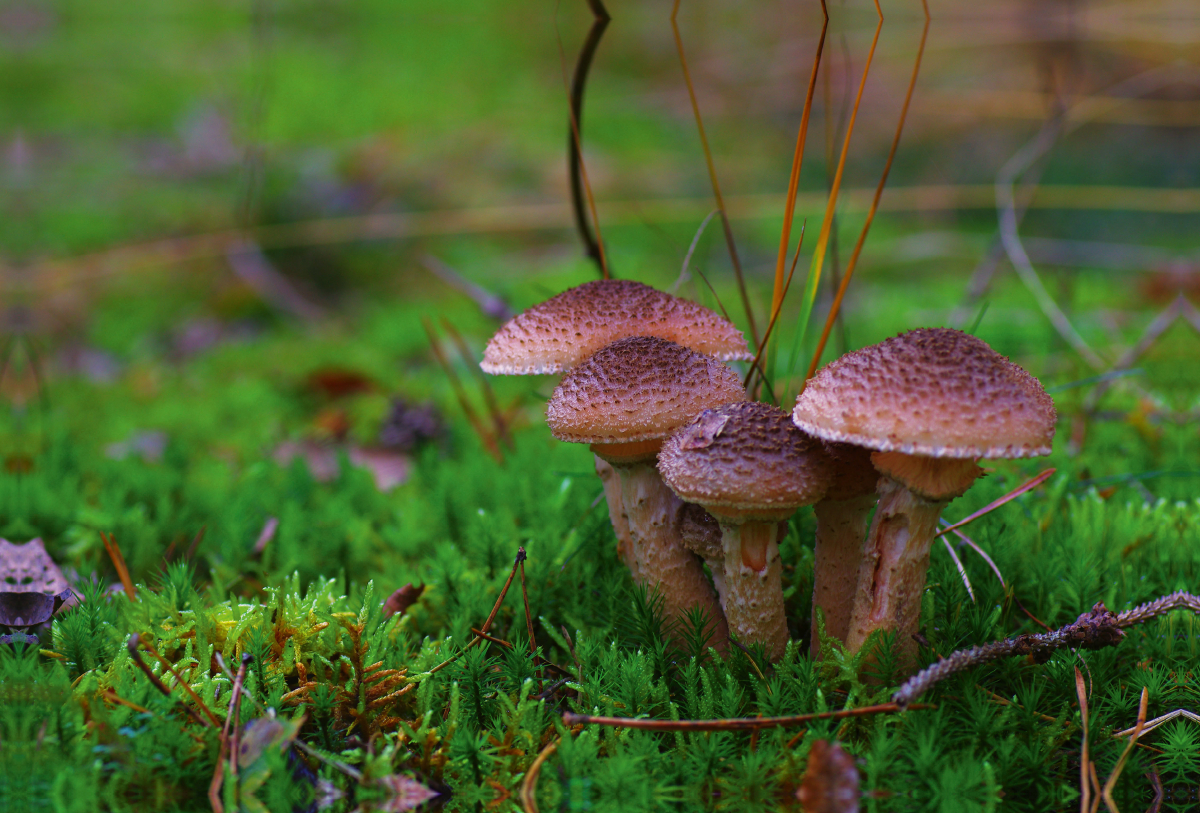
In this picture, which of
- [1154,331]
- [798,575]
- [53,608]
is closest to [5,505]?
[53,608]

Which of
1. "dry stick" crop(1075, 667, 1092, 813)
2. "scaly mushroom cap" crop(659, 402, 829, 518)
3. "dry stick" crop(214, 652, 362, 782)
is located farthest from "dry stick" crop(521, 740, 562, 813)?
"dry stick" crop(1075, 667, 1092, 813)

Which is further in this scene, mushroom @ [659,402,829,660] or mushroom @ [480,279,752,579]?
mushroom @ [480,279,752,579]

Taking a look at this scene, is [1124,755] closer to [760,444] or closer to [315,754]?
[760,444]

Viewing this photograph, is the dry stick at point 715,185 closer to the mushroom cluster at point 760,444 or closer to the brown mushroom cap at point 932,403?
the mushroom cluster at point 760,444

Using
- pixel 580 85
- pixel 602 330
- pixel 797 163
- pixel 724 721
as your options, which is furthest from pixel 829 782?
pixel 580 85

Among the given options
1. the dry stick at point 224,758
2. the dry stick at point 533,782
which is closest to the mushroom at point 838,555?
the dry stick at point 533,782

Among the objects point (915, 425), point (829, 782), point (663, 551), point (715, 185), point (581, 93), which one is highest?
point (581, 93)

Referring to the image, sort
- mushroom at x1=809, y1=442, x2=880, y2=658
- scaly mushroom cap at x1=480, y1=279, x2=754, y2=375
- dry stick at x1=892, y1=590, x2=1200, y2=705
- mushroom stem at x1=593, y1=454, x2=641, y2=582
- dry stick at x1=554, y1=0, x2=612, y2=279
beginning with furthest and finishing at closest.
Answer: dry stick at x1=554, y1=0, x2=612, y2=279
mushroom stem at x1=593, y1=454, x2=641, y2=582
scaly mushroom cap at x1=480, y1=279, x2=754, y2=375
mushroom at x1=809, y1=442, x2=880, y2=658
dry stick at x1=892, y1=590, x2=1200, y2=705

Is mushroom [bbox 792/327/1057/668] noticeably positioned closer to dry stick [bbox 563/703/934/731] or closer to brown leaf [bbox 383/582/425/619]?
dry stick [bbox 563/703/934/731]
